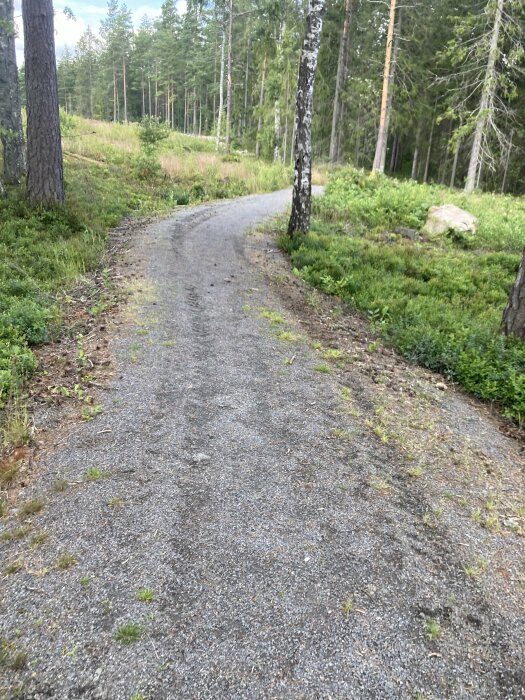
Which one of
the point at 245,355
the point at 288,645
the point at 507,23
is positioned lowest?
the point at 288,645

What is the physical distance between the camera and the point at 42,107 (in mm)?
9672

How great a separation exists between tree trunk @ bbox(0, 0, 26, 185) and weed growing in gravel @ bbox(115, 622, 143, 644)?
38.0 feet

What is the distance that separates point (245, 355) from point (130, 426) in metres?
2.05

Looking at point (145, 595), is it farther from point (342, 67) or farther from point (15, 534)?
point (342, 67)

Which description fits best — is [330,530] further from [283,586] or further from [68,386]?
[68,386]

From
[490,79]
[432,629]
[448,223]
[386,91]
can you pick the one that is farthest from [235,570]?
[490,79]

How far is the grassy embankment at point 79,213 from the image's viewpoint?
585cm

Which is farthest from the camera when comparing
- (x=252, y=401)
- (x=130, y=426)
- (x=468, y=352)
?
(x=468, y=352)

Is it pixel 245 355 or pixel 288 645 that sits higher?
pixel 245 355

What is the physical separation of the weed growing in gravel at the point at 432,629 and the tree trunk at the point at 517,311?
Result: 189 inches

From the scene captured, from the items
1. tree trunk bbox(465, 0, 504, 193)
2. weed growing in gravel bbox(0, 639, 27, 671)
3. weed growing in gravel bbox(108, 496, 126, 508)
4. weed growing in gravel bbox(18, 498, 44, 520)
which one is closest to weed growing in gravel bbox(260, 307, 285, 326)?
weed growing in gravel bbox(108, 496, 126, 508)

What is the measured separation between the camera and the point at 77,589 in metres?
2.77

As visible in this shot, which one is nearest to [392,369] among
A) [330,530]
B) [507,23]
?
[330,530]

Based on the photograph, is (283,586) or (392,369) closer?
(283,586)
